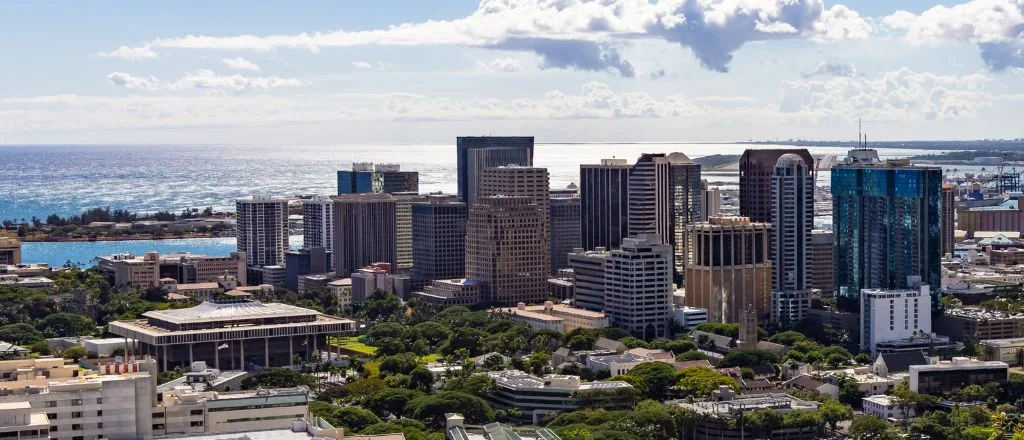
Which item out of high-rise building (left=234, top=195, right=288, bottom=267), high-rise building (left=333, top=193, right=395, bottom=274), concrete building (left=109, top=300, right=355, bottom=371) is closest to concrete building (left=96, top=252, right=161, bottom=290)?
high-rise building (left=234, top=195, right=288, bottom=267)

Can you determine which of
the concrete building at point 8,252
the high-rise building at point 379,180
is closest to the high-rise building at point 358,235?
the high-rise building at point 379,180

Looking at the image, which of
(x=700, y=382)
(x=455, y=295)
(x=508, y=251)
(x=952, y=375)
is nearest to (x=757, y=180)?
Answer: (x=508, y=251)

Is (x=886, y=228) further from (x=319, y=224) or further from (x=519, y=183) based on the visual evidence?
(x=319, y=224)

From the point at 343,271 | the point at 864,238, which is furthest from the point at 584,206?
the point at 864,238

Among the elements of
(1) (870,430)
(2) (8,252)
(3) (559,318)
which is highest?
(2) (8,252)

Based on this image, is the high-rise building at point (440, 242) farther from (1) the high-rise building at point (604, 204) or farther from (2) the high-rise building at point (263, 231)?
(2) the high-rise building at point (263, 231)

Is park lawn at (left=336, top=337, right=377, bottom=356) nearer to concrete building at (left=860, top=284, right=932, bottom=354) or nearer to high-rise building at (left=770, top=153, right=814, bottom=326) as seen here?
high-rise building at (left=770, top=153, right=814, bottom=326)
